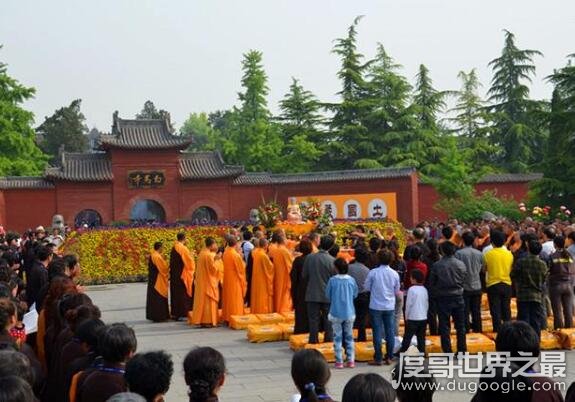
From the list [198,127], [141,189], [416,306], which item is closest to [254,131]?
[141,189]

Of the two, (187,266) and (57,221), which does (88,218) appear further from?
(187,266)

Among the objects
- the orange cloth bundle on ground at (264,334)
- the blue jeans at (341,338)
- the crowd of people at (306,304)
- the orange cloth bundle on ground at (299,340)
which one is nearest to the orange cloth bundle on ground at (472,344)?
the crowd of people at (306,304)

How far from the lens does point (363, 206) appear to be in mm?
30656

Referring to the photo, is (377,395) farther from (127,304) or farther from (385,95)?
(385,95)

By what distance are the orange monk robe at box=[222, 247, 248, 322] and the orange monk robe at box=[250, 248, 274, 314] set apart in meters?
0.22

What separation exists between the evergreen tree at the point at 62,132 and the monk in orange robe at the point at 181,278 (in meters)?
43.0

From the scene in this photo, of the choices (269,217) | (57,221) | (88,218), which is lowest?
(269,217)

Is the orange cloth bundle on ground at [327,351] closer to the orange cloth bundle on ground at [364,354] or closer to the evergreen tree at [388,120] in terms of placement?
the orange cloth bundle on ground at [364,354]

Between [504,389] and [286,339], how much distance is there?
788cm

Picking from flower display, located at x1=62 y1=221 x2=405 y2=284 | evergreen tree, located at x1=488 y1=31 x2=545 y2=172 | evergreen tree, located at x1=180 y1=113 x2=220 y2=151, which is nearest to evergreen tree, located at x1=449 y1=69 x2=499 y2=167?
evergreen tree, located at x1=488 y1=31 x2=545 y2=172

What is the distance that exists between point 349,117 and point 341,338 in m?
32.9

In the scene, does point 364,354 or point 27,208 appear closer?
point 364,354

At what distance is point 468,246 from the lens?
9.58m

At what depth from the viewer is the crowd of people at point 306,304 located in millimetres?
3564
